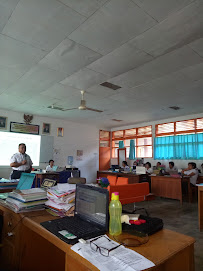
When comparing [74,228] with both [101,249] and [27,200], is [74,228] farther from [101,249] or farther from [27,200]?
[27,200]

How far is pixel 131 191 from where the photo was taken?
150 inches

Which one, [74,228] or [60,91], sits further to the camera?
[60,91]

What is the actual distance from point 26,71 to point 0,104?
3.28 m

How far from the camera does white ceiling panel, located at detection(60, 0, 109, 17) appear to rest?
2.25 meters

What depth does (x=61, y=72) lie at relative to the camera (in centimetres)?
407

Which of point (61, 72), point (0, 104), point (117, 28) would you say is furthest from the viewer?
point (0, 104)

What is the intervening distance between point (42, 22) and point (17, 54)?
1084 mm

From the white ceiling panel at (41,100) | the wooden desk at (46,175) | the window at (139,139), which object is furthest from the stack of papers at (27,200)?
the window at (139,139)

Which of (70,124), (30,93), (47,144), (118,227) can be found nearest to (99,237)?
(118,227)

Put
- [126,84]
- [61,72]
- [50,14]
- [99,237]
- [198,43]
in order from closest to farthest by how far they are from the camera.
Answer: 1. [99,237]
2. [50,14]
3. [198,43]
4. [61,72]
5. [126,84]

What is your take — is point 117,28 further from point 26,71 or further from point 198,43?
point 26,71

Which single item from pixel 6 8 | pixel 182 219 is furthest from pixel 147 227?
pixel 182 219

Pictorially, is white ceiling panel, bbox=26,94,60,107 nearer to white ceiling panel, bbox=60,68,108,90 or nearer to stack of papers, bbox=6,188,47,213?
white ceiling panel, bbox=60,68,108,90

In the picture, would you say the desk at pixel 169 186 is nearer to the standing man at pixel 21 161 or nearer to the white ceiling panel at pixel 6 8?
the standing man at pixel 21 161
